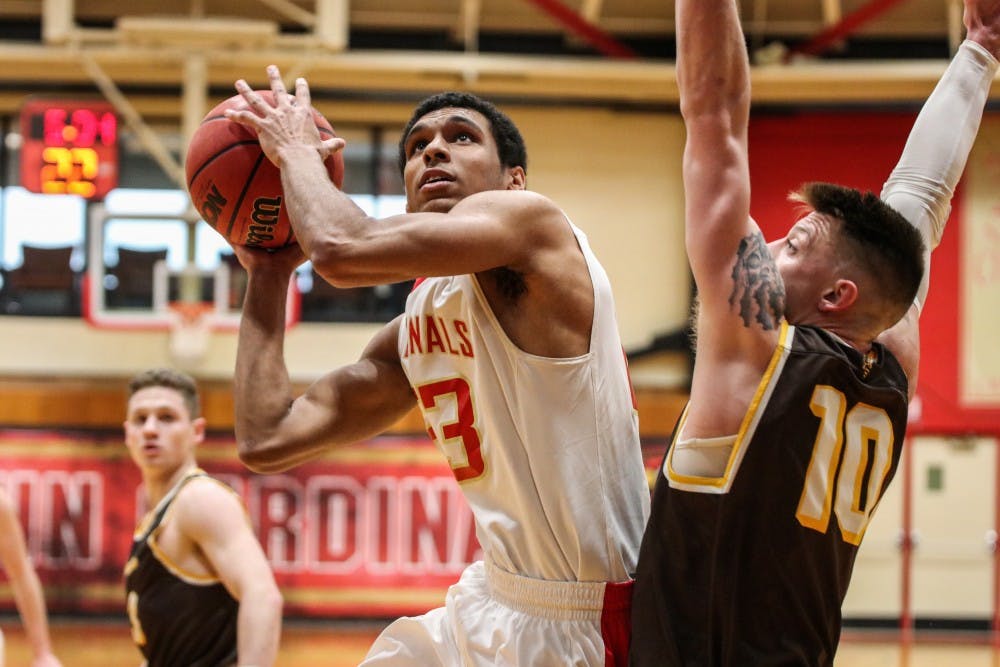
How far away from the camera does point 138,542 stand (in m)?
4.39

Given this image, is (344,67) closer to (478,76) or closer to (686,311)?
(478,76)

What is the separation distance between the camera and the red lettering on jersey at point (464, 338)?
272 cm

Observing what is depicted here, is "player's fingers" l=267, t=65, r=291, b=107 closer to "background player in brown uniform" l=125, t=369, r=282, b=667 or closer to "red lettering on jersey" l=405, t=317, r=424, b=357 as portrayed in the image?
"red lettering on jersey" l=405, t=317, r=424, b=357

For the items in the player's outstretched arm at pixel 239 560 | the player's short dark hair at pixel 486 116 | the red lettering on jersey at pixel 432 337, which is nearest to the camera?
the red lettering on jersey at pixel 432 337

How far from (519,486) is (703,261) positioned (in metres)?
0.72

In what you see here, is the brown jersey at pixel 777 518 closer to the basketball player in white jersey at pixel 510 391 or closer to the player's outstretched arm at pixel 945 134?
the basketball player in white jersey at pixel 510 391

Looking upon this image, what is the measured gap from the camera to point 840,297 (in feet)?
7.51

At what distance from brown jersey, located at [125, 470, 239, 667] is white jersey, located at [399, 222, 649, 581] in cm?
181

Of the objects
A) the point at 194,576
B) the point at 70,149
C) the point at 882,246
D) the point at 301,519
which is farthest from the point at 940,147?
the point at 70,149

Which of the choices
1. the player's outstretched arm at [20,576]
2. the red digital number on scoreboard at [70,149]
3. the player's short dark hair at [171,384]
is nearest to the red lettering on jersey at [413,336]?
the player's short dark hair at [171,384]

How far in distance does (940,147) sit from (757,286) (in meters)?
0.91

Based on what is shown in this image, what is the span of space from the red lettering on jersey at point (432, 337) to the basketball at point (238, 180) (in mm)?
496

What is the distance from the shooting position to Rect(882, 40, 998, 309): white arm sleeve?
110 inches

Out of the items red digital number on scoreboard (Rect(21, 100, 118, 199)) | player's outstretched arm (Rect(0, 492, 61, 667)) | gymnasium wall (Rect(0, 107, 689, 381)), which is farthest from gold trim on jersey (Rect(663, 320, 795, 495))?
gymnasium wall (Rect(0, 107, 689, 381))
